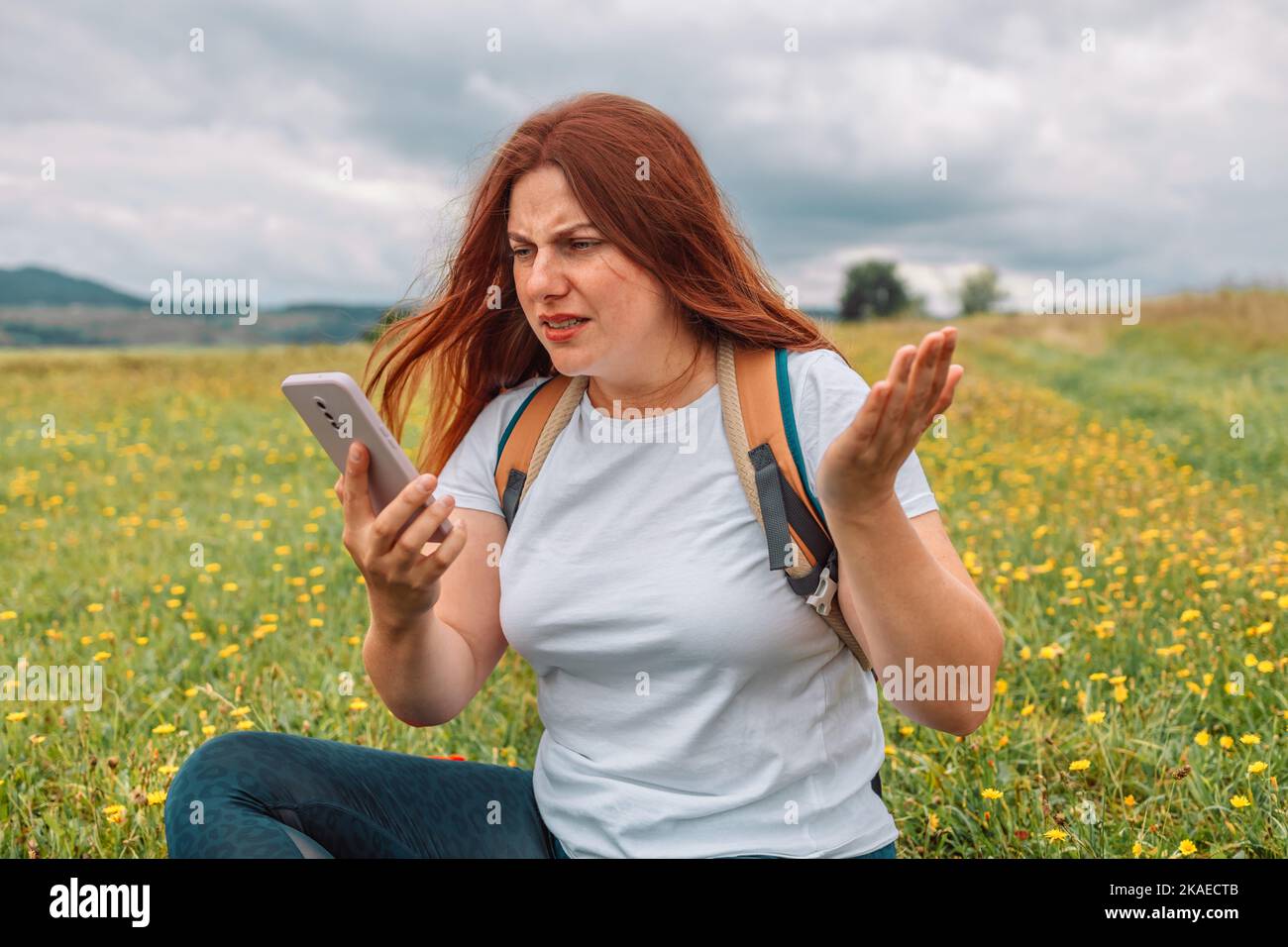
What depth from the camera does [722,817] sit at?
1.86 meters

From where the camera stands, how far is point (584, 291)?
1.99 m

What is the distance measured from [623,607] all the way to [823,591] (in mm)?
343

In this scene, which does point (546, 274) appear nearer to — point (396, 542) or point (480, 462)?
point (480, 462)

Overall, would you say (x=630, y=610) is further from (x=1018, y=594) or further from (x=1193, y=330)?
(x=1193, y=330)

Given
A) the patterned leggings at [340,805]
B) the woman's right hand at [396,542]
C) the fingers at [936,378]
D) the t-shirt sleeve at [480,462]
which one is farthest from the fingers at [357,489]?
the fingers at [936,378]

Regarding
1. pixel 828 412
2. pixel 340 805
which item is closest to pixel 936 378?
pixel 828 412

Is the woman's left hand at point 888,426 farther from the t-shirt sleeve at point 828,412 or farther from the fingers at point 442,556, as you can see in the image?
the fingers at point 442,556

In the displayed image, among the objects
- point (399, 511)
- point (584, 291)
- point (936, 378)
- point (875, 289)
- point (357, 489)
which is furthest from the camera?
point (875, 289)

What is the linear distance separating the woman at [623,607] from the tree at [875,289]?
142ft

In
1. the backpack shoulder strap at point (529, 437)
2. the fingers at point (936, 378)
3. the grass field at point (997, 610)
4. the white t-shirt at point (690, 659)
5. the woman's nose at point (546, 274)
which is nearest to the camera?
the fingers at point (936, 378)

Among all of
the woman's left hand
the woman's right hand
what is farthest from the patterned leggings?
the woman's left hand

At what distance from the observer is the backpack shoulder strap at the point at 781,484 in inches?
72.3
